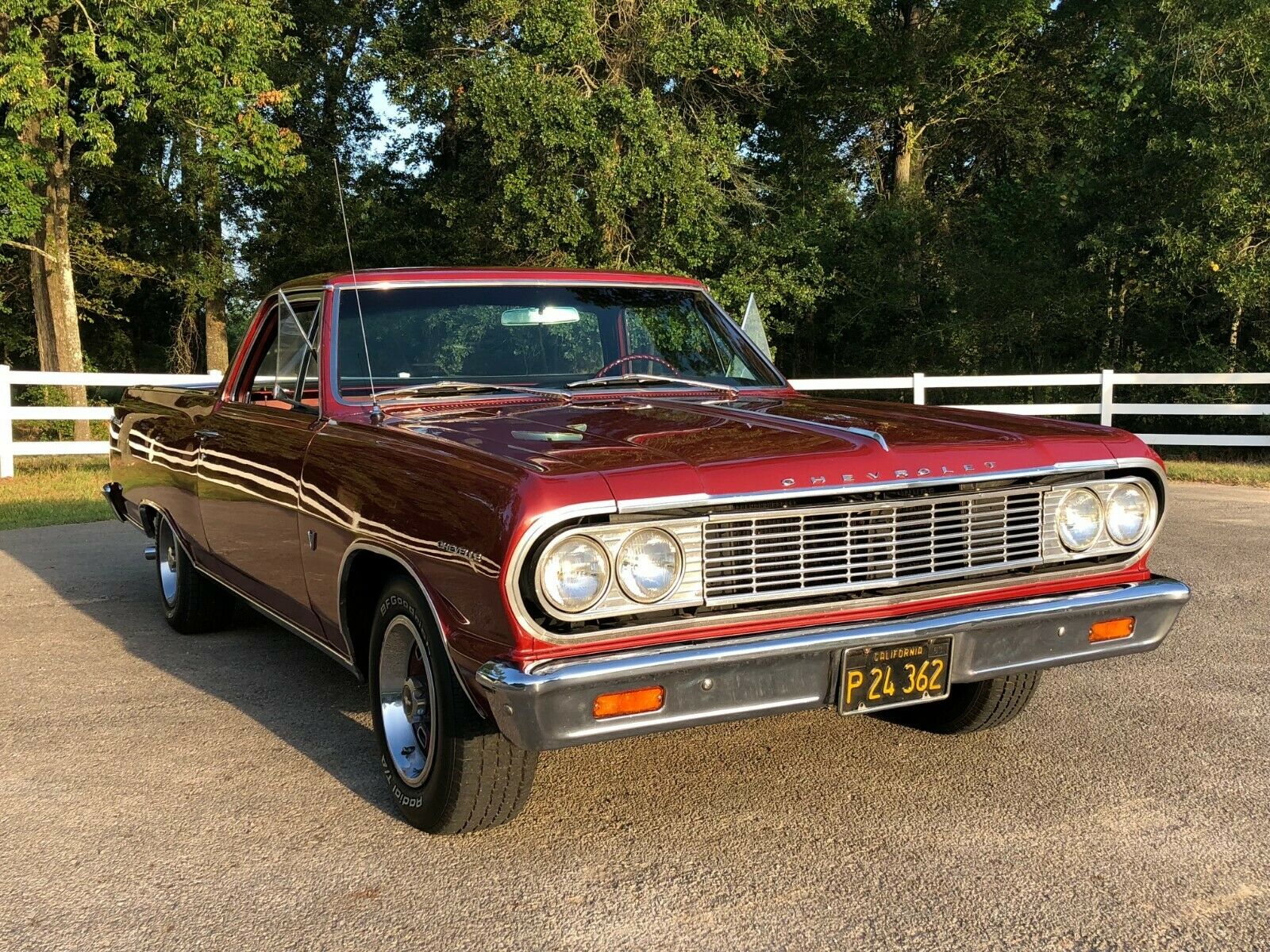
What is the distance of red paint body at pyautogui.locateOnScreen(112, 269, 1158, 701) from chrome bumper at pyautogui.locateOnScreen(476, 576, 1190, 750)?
9 cm

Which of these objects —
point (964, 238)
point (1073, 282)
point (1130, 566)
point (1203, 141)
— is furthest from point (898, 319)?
point (1130, 566)

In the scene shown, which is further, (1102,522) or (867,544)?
(1102,522)

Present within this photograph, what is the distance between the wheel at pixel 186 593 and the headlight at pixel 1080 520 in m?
3.87

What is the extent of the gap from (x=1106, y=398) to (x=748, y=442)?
1281cm

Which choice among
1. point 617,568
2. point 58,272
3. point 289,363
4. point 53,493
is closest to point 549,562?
point 617,568

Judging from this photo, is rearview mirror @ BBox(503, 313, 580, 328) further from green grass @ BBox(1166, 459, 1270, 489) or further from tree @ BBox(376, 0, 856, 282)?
tree @ BBox(376, 0, 856, 282)

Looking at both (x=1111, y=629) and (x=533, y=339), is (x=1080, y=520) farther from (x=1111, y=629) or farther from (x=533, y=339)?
(x=533, y=339)

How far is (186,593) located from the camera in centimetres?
600

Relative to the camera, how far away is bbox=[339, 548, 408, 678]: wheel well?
12.4 feet

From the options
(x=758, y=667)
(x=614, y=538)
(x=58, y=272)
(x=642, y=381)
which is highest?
(x=58, y=272)

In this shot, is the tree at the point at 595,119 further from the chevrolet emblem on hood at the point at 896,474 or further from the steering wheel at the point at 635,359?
the chevrolet emblem on hood at the point at 896,474

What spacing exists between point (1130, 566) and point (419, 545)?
2219 mm

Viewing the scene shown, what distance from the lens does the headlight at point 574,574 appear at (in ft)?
9.85

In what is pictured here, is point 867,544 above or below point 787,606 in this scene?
above
